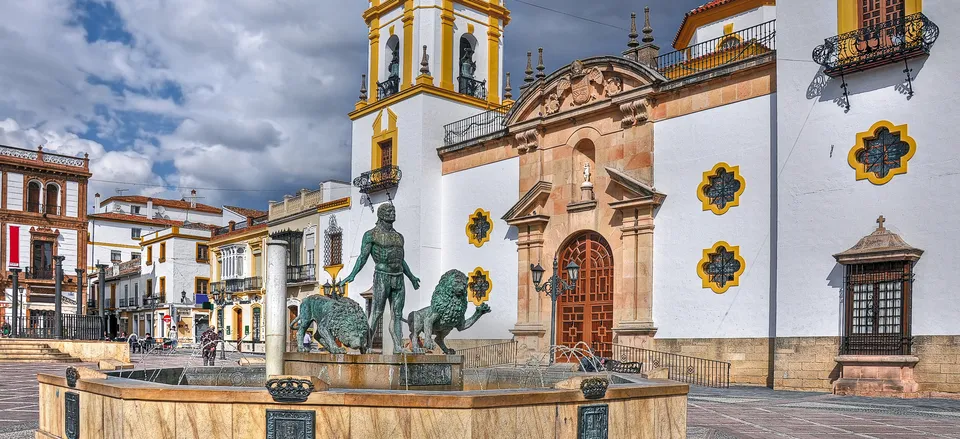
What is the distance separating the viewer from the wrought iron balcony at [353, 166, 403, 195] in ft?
85.2

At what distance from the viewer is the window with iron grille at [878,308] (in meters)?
14.5

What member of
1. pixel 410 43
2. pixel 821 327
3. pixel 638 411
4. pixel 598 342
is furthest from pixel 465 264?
pixel 638 411

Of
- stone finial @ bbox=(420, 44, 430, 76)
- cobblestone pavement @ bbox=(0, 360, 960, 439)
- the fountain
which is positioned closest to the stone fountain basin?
the fountain

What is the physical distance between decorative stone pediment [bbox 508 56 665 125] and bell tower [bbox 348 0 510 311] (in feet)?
10.9

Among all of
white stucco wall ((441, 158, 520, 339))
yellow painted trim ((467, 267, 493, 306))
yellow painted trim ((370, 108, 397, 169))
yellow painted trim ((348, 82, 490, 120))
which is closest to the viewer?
white stucco wall ((441, 158, 520, 339))

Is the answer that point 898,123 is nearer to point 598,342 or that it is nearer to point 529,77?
point 598,342

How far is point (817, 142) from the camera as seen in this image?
16000 millimetres

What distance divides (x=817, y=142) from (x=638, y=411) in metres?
10.8

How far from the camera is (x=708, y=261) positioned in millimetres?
18312

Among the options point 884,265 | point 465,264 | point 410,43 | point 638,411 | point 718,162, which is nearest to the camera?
point 638,411

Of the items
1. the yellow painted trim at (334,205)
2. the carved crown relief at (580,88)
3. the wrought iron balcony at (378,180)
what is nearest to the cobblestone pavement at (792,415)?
the carved crown relief at (580,88)

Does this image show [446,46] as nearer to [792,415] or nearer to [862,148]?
[862,148]

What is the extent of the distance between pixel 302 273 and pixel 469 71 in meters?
10.5

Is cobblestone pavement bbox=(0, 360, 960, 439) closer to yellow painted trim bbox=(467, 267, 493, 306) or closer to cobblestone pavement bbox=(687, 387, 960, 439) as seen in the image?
cobblestone pavement bbox=(687, 387, 960, 439)
